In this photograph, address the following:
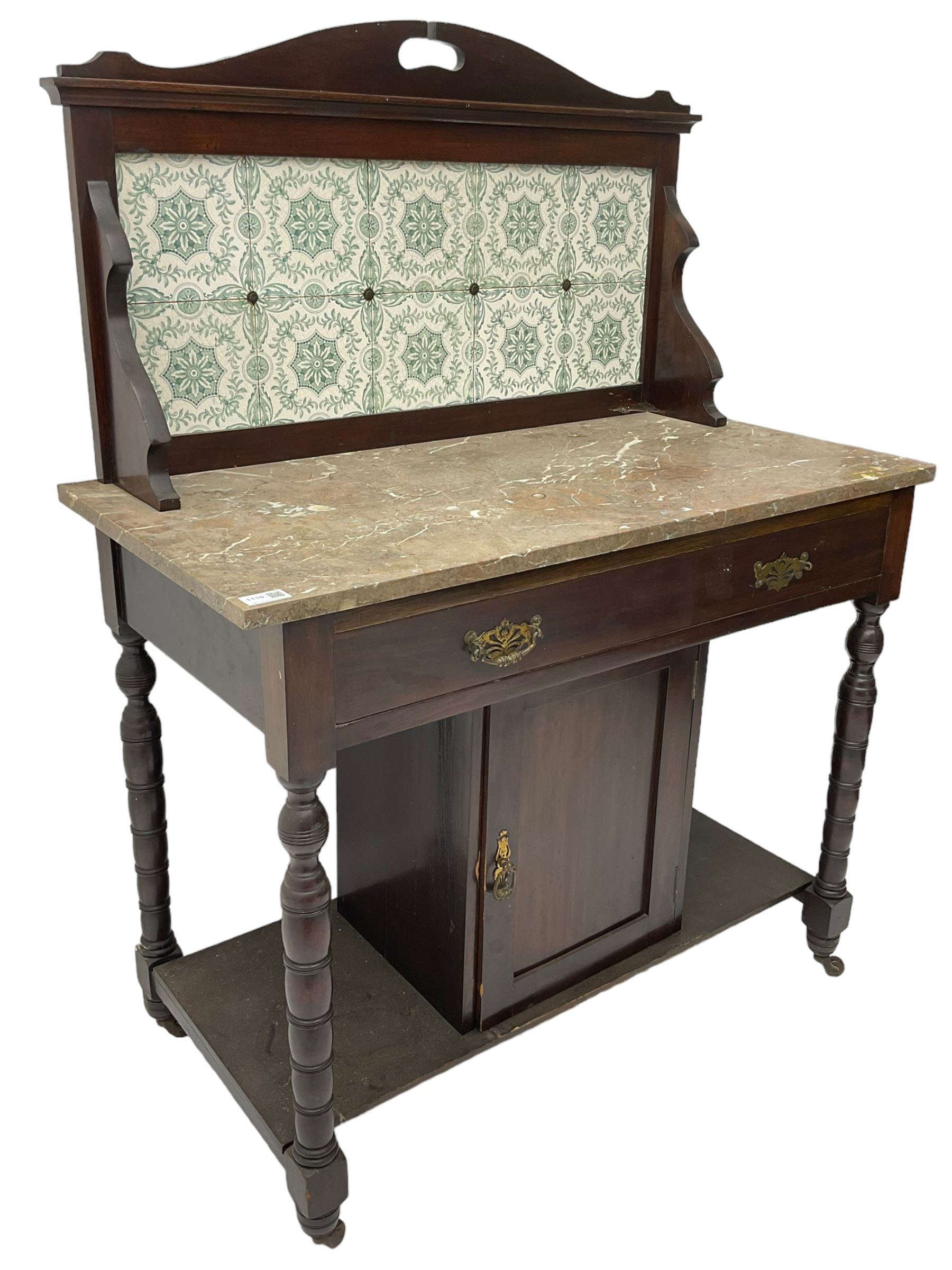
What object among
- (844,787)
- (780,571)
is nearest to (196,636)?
(780,571)

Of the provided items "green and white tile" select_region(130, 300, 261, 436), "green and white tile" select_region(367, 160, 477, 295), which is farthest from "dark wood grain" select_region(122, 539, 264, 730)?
"green and white tile" select_region(367, 160, 477, 295)

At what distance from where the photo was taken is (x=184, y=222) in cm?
221

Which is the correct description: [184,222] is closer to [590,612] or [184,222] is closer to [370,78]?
[370,78]

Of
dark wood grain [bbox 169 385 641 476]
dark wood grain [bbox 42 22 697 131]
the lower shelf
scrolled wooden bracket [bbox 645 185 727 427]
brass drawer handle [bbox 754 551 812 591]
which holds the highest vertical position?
dark wood grain [bbox 42 22 697 131]

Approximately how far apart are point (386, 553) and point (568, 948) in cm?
121

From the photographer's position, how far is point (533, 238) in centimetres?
270

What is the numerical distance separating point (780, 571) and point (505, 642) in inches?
28.1

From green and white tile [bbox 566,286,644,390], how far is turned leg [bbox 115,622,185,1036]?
1.24 m

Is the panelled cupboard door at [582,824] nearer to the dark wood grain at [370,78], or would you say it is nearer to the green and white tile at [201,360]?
the green and white tile at [201,360]

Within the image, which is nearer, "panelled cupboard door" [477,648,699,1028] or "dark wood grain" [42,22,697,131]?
"dark wood grain" [42,22,697,131]

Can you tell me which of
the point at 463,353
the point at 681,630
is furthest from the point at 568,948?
the point at 463,353

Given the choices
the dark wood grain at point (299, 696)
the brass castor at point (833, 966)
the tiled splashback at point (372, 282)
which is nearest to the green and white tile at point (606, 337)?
the tiled splashback at point (372, 282)

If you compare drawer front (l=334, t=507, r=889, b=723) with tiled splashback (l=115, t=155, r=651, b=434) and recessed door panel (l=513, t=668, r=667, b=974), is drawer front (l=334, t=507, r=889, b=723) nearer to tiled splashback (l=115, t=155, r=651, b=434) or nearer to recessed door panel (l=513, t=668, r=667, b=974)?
recessed door panel (l=513, t=668, r=667, b=974)

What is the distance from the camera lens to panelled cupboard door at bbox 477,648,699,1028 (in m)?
2.41
